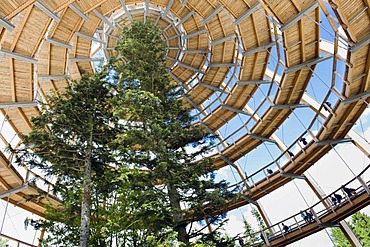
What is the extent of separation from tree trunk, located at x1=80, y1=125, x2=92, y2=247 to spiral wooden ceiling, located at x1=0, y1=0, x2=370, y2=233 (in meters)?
4.95

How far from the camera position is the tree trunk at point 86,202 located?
9.42m

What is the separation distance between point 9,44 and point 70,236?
355 inches

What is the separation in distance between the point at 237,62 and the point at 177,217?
15.1 m

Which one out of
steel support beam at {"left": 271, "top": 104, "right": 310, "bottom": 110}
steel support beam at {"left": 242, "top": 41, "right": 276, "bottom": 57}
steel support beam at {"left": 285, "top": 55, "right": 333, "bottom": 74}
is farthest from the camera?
steel support beam at {"left": 271, "top": 104, "right": 310, "bottom": 110}

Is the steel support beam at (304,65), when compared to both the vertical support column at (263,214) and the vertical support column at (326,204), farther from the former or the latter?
the vertical support column at (263,214)

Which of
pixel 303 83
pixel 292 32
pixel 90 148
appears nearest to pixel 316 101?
pixel 303 83

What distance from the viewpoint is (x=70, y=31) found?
16.2 meters

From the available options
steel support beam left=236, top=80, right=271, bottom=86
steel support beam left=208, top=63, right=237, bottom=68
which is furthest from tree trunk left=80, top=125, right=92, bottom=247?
steel support beam left=208, top=63, right=237, bottom=68

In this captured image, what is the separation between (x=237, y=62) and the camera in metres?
22.2

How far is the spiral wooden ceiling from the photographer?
1255cm

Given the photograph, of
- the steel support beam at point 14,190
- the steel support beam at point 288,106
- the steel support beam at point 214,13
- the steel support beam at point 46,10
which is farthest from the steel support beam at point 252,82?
the steel support beam at point 14,190

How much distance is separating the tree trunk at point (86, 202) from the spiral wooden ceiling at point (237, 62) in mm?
4953

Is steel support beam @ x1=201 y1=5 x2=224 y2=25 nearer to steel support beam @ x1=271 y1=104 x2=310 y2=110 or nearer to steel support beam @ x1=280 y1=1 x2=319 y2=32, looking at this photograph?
steel support beam @ x1=280 y1=1 x2=319 y2=32

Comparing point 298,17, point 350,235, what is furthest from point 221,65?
point 350,235
